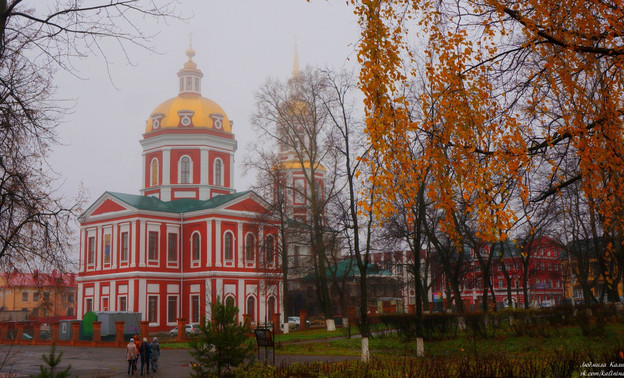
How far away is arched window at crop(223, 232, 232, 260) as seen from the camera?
4412 cm

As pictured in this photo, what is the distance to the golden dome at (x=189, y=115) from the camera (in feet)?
158

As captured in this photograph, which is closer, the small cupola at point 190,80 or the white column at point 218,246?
the white column at point 218,246

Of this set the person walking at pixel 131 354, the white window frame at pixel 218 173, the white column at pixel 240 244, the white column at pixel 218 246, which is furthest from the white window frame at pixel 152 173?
the person walking at pixel 131 354

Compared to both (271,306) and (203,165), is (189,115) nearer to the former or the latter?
(203,165)

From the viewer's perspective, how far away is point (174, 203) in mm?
46469

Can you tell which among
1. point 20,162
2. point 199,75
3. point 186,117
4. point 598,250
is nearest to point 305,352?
point 598,250

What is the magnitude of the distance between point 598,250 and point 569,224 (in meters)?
10.1

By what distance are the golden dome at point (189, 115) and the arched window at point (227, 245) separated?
29.7 feet

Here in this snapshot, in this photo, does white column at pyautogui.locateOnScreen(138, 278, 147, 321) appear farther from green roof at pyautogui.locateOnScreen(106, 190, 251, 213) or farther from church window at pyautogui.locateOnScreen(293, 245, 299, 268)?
church window at pyautogui.locateOnScreen(293, 245, 299, 268)

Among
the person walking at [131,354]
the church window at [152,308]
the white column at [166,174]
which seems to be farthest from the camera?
the white column at [166,174]

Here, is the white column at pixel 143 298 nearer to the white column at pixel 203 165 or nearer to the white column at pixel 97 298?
the white column at pixel 97 298

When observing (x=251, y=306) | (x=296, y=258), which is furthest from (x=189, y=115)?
(x=251, y=306)

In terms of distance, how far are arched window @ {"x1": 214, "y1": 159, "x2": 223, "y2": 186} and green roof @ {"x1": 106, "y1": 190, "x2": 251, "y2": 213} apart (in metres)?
2.33

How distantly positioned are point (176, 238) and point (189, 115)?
31.7 ft
